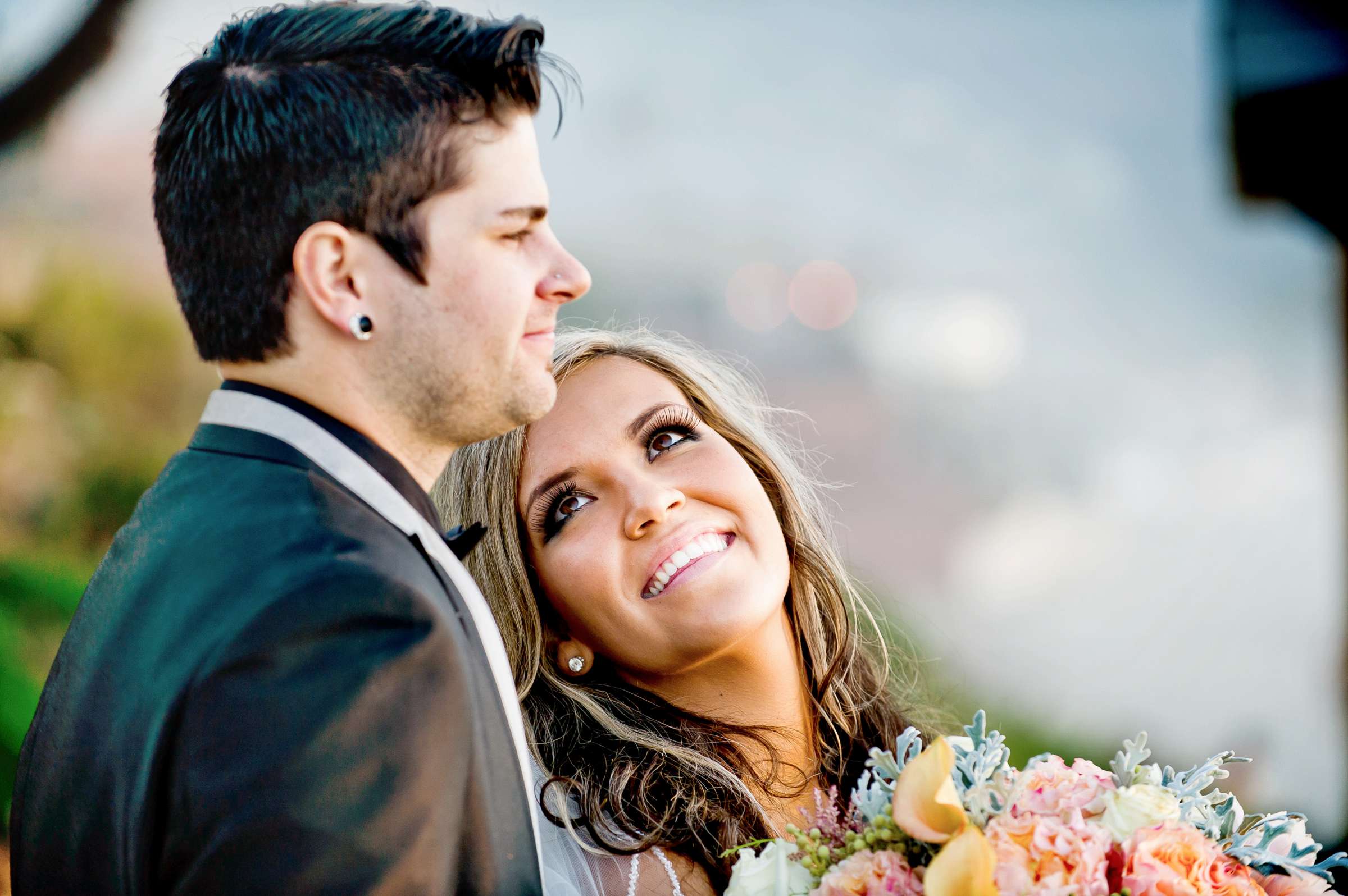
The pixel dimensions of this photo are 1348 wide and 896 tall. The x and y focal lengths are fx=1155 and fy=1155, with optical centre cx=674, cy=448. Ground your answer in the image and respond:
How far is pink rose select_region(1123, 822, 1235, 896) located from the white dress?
910 millimetres

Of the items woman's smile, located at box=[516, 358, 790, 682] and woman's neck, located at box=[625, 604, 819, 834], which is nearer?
woman's smile, located at box=[516, 358, 790, 682]

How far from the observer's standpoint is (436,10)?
4.59ft

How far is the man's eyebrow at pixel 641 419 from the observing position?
2.35 metres

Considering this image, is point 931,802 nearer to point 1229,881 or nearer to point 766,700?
point 1229,881

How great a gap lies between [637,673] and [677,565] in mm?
372

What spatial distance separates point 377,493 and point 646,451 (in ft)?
3.68

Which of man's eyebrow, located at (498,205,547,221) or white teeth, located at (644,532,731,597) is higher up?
man's eyebrow, located at (498,205,547,221)

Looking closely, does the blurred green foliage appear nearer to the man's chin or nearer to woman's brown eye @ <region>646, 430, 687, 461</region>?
woman's brown eye @ <region>646, 430, 687, 461</region>

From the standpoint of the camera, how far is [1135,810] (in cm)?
160

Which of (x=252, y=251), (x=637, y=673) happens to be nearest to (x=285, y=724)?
(x=252, y=251)

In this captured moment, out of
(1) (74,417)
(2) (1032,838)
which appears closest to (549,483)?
(2) (1032,838)

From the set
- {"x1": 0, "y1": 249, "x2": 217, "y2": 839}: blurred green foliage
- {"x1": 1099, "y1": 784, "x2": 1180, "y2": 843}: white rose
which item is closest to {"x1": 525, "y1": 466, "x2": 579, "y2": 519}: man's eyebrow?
{"x1": 1099, "y1": 784, "x2": 1180, "y2": 843}: white rose

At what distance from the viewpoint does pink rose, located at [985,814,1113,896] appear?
1438 millimetres

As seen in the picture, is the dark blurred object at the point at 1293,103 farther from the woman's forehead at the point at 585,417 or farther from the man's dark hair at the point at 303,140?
the man's dark hair at the point at 303,140
